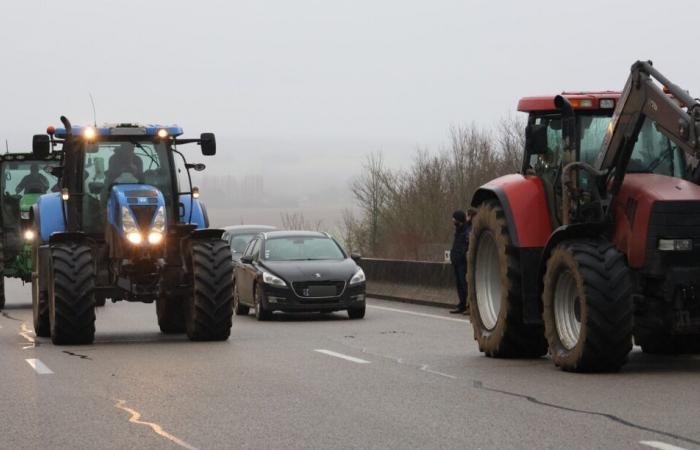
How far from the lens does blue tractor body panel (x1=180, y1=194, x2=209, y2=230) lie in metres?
21.5

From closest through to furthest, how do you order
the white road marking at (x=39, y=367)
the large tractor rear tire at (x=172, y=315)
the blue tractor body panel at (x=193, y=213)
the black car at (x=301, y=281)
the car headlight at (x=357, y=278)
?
the white road marking at (x=39, y=367), the blue tractor body panel at (x=193, y=213), the large tractor rear tire at (x=172, y=315), the black car at (x=301, y=281), the car headlight at (x=357, y=278)

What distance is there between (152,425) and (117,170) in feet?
33.6

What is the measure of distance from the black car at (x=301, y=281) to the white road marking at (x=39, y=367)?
8.34m

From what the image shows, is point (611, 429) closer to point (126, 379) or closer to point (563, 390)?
point (563, 390)

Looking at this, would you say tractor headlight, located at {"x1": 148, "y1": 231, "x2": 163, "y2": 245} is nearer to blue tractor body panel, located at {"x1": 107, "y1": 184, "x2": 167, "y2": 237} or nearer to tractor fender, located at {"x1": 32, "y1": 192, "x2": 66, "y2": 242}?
blue tractor body panel, located at {"x1": 107, "y1": 184, "x2": 167, "y2": 237}

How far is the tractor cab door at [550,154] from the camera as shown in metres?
16.1

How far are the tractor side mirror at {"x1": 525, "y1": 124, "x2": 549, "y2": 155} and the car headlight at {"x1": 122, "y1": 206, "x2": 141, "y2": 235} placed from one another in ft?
20.0

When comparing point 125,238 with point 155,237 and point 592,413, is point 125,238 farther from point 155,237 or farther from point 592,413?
point 592,413

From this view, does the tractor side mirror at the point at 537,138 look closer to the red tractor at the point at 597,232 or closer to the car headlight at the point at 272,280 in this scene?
the red tractor at the point at 597,232

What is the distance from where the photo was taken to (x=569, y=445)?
392 inches

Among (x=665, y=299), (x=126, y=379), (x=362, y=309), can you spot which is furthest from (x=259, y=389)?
(x=362, y=309)

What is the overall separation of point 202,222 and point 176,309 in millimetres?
1356

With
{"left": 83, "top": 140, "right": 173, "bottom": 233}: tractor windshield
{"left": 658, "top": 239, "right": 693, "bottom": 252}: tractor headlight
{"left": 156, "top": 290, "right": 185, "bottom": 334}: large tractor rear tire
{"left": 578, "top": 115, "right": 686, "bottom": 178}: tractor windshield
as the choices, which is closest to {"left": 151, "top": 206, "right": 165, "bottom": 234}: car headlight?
{"left": 83, "top": 140, "right": 173, "bottom": 233}: tractor windshield

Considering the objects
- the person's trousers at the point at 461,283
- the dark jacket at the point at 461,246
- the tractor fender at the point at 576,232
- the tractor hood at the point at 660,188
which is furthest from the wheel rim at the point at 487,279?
the person's trousers at the point at 461,283
